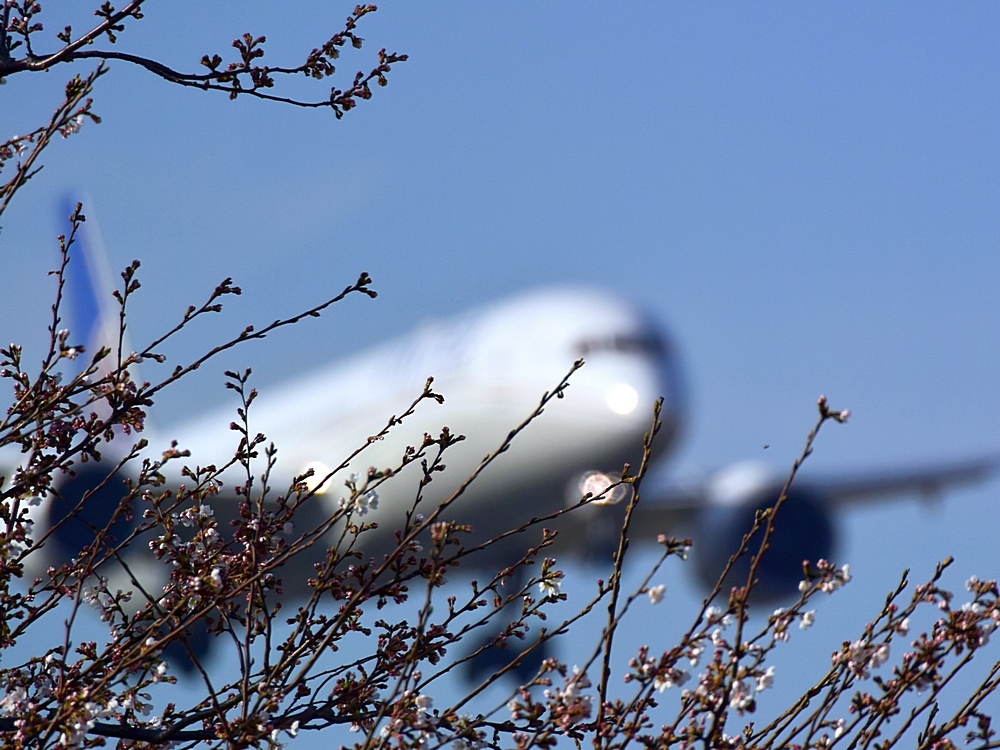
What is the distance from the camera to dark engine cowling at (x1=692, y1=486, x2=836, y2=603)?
27.9m

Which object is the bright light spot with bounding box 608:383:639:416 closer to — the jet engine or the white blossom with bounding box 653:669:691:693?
the jet engine

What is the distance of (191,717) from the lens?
3.89m

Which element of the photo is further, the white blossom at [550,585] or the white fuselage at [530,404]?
the white fuselage at [530,404]

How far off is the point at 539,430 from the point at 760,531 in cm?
574

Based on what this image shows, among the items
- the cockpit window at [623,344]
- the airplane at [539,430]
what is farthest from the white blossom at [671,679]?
the cockpit window at [623,344]

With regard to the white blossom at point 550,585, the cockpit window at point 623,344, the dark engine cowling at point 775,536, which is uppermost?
the cockpit window at point 623,344

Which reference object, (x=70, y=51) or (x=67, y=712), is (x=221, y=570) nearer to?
(x=67, y=712)

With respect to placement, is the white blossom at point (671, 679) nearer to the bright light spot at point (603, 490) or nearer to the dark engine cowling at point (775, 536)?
the bright light spot at point (603, 490)

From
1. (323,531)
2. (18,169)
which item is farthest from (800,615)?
(18,169)

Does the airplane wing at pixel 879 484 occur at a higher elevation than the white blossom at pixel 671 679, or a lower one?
higher

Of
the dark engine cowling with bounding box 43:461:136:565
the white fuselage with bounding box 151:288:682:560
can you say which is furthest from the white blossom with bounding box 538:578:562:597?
the white fuselage with bounding box 151:288:682:560

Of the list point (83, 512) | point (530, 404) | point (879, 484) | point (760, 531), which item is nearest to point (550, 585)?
point (83, 512)

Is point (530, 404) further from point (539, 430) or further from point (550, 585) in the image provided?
point (550, 585)

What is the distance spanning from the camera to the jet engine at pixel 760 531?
2794 centimetres
